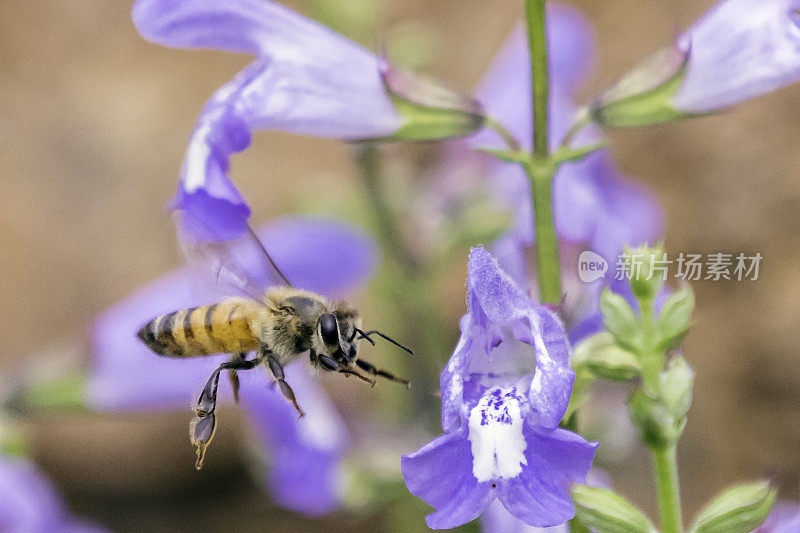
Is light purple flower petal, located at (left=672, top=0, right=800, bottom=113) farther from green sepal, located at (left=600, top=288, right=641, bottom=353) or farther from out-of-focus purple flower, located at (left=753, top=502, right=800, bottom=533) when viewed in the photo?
out-of-focus purple flower, located at (left=753, top=502, right=800, bottom=533)

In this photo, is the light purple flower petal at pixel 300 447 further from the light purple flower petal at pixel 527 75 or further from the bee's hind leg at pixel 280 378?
the light purple flower petal at pixel 527 75

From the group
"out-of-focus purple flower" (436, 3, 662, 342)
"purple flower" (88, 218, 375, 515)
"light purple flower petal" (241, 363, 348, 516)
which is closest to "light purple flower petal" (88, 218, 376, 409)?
"purple flower" (88, 218, 375, 515)

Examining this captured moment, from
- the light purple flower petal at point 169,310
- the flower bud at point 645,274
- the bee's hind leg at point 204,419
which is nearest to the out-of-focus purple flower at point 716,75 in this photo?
the flower bud at point 645,274

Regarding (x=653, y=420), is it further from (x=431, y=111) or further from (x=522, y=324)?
(x=431, y=111)

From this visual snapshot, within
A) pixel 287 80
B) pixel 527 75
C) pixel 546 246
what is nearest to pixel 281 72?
pixel 287 80

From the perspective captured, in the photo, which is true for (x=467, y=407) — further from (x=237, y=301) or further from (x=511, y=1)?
(x=511, y=1)
